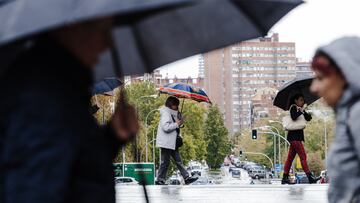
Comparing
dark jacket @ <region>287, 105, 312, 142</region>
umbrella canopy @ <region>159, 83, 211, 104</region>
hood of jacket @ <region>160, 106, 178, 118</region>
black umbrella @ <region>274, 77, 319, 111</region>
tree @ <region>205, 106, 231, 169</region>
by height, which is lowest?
dark jacket @ <region>287, 105, 312, 142</region>

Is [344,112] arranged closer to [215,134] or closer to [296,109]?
[296,109]

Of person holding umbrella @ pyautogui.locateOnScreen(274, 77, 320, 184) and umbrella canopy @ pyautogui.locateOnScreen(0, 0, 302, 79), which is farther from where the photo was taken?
person holding umbrella @ pyautogui.locateOnScreen(274, 77, 320, 184)

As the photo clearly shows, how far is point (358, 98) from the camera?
3.81 m

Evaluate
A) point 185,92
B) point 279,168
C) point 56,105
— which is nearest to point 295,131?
point 185,92

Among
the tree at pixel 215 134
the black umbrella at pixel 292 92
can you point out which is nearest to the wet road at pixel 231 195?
the black umbrella at pixel 292 92

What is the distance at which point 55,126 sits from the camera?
258cm

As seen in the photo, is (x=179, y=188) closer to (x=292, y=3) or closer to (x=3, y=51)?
(x=292, y=3)

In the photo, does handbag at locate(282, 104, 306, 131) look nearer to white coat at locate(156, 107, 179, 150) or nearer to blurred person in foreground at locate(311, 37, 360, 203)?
white coat at locate(156, 107, 179, 150)

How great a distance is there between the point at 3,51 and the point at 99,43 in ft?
1.14

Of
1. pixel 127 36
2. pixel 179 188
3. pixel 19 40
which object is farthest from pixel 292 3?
pixel 179 188

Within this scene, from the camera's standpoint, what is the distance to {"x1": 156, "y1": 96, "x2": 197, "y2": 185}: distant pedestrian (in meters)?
12.9

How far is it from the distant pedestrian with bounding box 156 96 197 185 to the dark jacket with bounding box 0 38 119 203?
10.0m

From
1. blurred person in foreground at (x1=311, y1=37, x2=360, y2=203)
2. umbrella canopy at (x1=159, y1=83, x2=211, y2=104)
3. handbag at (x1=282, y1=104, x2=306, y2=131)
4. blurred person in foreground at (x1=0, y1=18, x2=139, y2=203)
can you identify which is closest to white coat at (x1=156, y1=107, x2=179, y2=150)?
handbag at (x1=282, y1=104, x2=306, y2=131)

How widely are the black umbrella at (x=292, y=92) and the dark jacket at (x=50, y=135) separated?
1079 cm
